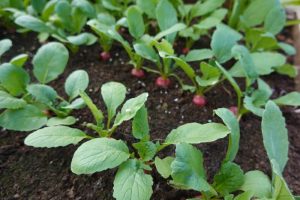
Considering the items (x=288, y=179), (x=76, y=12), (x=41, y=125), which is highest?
(x=76, y=12)

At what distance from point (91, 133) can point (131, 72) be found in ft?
0.95

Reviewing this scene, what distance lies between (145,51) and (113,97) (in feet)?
0.56

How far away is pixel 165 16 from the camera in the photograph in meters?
1.10

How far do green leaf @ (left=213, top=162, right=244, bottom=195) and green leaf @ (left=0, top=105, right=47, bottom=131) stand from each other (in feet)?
1.48

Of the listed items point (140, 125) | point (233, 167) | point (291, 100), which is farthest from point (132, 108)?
point (291, 100)

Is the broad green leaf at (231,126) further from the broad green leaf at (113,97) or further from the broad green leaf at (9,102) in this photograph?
the broad green leaf at (9,102)

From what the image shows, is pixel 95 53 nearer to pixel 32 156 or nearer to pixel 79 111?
pixel 79 111

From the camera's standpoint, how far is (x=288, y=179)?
948mm

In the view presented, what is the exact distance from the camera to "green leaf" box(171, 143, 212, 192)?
71cm

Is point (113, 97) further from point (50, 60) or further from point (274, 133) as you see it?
point (274, 133)

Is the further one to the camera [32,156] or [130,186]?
[32,156]

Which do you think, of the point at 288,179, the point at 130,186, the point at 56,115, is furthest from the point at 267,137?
the point at 56,115

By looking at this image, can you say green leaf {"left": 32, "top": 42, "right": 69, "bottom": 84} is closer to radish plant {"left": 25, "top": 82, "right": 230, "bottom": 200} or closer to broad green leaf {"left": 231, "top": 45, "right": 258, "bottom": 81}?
radish plant {"left": 25, "top": 82, "right": 230, "bottom": 200}

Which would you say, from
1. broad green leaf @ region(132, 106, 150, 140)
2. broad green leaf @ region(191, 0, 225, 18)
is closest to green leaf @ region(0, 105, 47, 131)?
broad green leaf @ region(132, 106, 150, 140)
